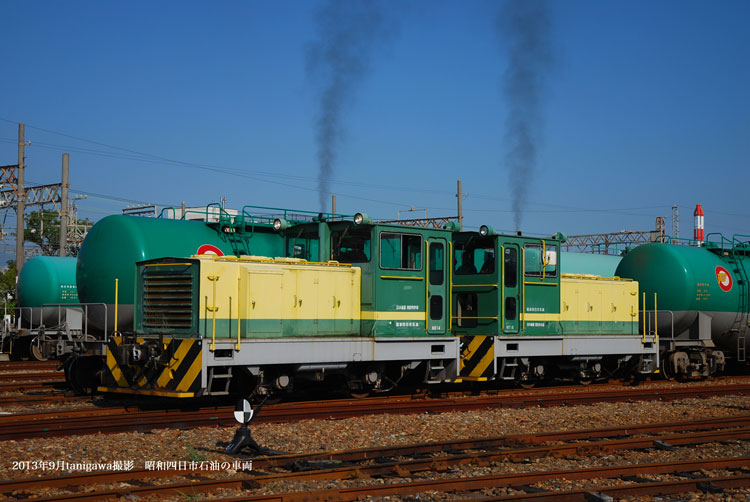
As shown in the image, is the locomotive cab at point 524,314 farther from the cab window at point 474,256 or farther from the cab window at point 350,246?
the cab window at point 350,246

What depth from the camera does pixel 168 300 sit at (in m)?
13.0

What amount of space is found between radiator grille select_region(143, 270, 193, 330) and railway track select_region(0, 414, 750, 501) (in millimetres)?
4718

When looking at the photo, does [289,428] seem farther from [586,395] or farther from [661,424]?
[586,395]

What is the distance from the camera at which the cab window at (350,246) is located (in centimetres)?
1417

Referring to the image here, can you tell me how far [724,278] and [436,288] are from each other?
9263 millimetres

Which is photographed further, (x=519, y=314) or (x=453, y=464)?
(x=519, y=314)

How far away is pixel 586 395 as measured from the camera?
1539 cm

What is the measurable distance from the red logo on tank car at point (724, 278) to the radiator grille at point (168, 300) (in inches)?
537

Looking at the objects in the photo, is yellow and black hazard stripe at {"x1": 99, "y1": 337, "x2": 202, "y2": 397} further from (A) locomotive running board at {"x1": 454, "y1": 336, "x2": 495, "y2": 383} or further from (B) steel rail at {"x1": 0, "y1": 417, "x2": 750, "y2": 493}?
(A) locomotive running board at {"x1": 454, "y1": 336, "x2": 495, "y2": 383}

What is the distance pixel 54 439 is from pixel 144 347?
257 centimetres

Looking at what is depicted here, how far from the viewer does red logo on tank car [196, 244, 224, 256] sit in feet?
52.4

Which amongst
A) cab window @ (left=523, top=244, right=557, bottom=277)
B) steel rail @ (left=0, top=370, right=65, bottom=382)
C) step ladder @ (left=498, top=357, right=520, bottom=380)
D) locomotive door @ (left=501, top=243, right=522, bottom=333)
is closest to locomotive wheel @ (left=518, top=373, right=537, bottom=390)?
step ladder @ (left=498, top=357, right=520, bottom=380)

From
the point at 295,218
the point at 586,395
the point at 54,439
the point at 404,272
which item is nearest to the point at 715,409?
the point at 586,395

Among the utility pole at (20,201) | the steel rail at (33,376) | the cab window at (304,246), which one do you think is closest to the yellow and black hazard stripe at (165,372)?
the cab window at (304,246)
